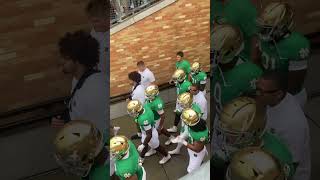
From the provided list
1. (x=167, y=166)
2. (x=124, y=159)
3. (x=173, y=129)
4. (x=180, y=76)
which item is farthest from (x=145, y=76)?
(x=124, y=159)

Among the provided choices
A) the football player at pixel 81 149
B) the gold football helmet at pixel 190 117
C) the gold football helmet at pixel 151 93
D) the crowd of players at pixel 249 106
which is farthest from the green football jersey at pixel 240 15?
the gold football helmet at pixel 151 93

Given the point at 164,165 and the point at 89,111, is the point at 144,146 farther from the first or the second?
the point at 89,111

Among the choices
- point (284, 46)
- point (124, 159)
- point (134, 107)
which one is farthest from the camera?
point (134, 107)

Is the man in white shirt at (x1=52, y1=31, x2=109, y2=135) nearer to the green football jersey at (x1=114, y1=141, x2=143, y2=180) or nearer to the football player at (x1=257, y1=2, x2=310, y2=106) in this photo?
the football player at (x1=257, y1=2, x2=310, y2=106)

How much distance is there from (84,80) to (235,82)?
35.6 inches

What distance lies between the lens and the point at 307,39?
2.79m


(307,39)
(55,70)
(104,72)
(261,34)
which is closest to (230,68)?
(261,34)

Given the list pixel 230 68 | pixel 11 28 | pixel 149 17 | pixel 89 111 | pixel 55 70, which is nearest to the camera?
pixel 11 28

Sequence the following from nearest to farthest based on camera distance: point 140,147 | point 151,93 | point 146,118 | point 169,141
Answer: point 146,118, point 151,93, point 140,147, point 169,141

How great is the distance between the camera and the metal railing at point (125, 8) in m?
8.22

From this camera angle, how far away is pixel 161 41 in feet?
27.8

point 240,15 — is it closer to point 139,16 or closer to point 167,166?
point 167,166

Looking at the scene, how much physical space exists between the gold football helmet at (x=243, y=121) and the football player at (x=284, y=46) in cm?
24

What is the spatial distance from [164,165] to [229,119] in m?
4.02
